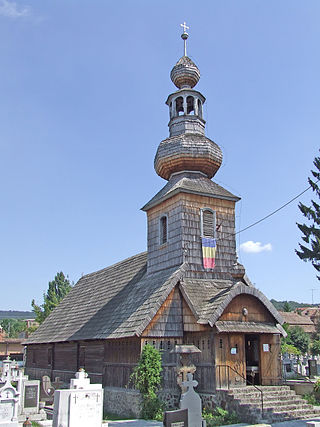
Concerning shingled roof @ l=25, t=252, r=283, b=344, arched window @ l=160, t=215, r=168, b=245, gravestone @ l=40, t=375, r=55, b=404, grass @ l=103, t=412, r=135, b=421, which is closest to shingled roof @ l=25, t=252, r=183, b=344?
shingled roof @ l=25, t=252, r=283, b=344

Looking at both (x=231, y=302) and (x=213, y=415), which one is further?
(x=231, y=302)

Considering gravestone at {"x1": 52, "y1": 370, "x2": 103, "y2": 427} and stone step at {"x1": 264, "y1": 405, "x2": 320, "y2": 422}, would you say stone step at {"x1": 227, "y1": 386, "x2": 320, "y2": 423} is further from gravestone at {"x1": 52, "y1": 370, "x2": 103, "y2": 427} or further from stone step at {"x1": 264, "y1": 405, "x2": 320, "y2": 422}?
gravestone at {"x1": 52, "y1": 370, "x2": 103, "y2": 427}

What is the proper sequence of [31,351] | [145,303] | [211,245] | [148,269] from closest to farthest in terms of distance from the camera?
[145,303] → [211,245] → [148,269] → [31,351]

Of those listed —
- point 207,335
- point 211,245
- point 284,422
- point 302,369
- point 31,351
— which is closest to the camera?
point 284,422

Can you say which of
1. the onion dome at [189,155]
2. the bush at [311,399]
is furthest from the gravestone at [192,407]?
the onion dome at [189,155]

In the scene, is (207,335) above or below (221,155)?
below

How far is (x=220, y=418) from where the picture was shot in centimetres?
1536

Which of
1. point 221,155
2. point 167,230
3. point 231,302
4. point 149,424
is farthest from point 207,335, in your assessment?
point 221,155

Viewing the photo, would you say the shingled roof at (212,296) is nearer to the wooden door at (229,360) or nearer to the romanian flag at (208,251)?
the romanian flag at (208,251)

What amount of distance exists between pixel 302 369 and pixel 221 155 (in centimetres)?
1336

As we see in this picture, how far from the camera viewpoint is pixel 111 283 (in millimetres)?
26938

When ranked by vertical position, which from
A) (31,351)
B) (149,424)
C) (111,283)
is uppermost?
(111,283)

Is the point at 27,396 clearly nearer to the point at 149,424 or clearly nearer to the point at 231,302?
the point at 149,424

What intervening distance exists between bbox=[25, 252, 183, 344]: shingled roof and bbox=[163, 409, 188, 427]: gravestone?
6188mm
